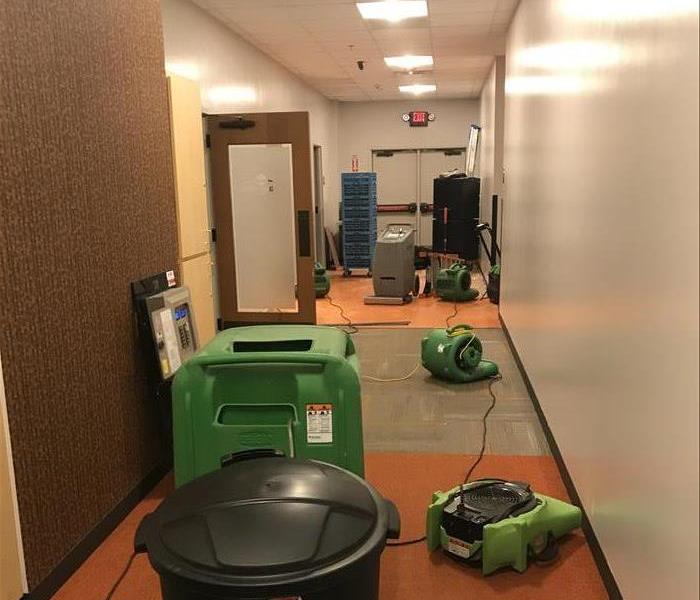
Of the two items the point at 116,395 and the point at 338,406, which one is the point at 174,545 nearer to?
the point at 338,406

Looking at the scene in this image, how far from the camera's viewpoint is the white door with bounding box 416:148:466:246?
1183 cm

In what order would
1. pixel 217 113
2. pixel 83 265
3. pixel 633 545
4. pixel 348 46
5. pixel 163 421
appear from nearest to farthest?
pixel 633 545, pixel 83 265, pixel 163 421, pixel 217 113, pixel 348 46

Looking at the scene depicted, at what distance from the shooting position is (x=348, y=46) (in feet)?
22.4

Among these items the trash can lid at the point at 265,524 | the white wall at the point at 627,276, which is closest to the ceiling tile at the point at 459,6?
the white wall at the point at 627,276

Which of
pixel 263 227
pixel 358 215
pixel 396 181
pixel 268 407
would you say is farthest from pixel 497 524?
pixel 396 181

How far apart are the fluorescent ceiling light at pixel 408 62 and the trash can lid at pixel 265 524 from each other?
675 cm

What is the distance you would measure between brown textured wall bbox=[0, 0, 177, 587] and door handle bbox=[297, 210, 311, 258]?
2561 millimetres

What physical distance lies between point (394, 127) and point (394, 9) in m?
6.52

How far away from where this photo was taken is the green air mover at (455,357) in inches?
175

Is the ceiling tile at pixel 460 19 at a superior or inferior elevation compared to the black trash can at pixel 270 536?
superior

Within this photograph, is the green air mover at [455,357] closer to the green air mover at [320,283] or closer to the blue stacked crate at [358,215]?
the green air mover at [320,283]

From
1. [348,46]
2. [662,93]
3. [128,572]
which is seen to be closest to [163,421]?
[128,572]

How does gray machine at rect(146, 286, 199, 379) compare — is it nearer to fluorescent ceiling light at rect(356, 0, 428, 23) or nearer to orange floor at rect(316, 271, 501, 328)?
fluorescent ceiling light at rect(356, 0, 428, 23)

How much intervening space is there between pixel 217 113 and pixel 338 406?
4317 millimetres
